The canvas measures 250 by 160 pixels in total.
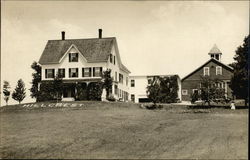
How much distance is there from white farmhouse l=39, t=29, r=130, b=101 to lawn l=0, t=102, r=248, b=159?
17.3 metres

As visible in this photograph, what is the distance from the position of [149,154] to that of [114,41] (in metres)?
39.6

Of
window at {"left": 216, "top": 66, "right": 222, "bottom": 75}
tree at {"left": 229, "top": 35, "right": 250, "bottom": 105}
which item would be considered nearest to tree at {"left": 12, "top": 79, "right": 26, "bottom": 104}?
tree at {"left": 229, "top": 35, "right": 250, "bottom": 105}

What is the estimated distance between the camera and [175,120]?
114ft

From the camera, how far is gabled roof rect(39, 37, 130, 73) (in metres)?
57.7

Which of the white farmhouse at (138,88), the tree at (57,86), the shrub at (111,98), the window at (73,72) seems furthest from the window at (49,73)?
the white farmhouse at (138,88)

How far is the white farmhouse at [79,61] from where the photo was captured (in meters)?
56.8

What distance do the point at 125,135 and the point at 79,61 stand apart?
32.3 metres

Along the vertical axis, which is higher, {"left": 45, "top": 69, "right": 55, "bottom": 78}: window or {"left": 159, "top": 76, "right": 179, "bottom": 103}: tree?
{"left": 45, "top": 69, "right": 55, "bottom": 78}: window

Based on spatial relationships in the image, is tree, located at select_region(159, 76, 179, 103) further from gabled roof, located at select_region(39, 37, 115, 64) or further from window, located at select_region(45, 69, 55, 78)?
window, located at select_region(45, 69, 55, 78)

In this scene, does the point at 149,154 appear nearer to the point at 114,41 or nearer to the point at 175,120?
the point at 175,120

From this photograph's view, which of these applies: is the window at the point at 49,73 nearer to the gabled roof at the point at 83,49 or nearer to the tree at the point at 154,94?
the gabled roof at the point at 83,49

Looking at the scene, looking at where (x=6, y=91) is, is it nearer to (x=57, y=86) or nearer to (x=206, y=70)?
(x=57, y=86)

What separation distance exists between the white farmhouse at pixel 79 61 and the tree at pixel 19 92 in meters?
4.93

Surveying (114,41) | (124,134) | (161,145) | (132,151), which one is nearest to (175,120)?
(124,134)
